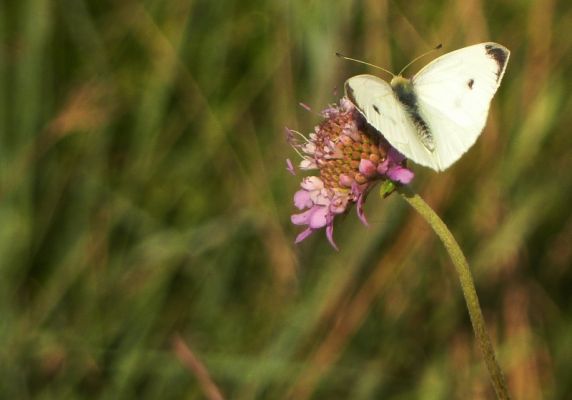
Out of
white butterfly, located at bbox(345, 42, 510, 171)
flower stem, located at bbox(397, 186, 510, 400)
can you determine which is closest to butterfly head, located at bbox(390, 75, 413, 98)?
white butterfly, located at bbox(345, 42, 510, 171)

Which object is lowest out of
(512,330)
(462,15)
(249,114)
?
(512,330)

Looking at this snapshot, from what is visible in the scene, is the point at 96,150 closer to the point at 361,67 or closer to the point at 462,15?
the point at 361,67

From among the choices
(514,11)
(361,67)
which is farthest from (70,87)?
(514,11)

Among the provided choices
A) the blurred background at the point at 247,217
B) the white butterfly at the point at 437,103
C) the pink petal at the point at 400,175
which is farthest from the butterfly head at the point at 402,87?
the blurred background at the point at 247,217

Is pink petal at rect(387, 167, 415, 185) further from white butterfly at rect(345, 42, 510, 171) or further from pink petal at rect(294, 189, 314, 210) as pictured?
pink petal at rect(294, 189, 314, 210)

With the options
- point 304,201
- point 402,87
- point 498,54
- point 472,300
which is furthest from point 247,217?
point 472,300

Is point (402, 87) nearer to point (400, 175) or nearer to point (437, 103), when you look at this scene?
point (437, 103)
